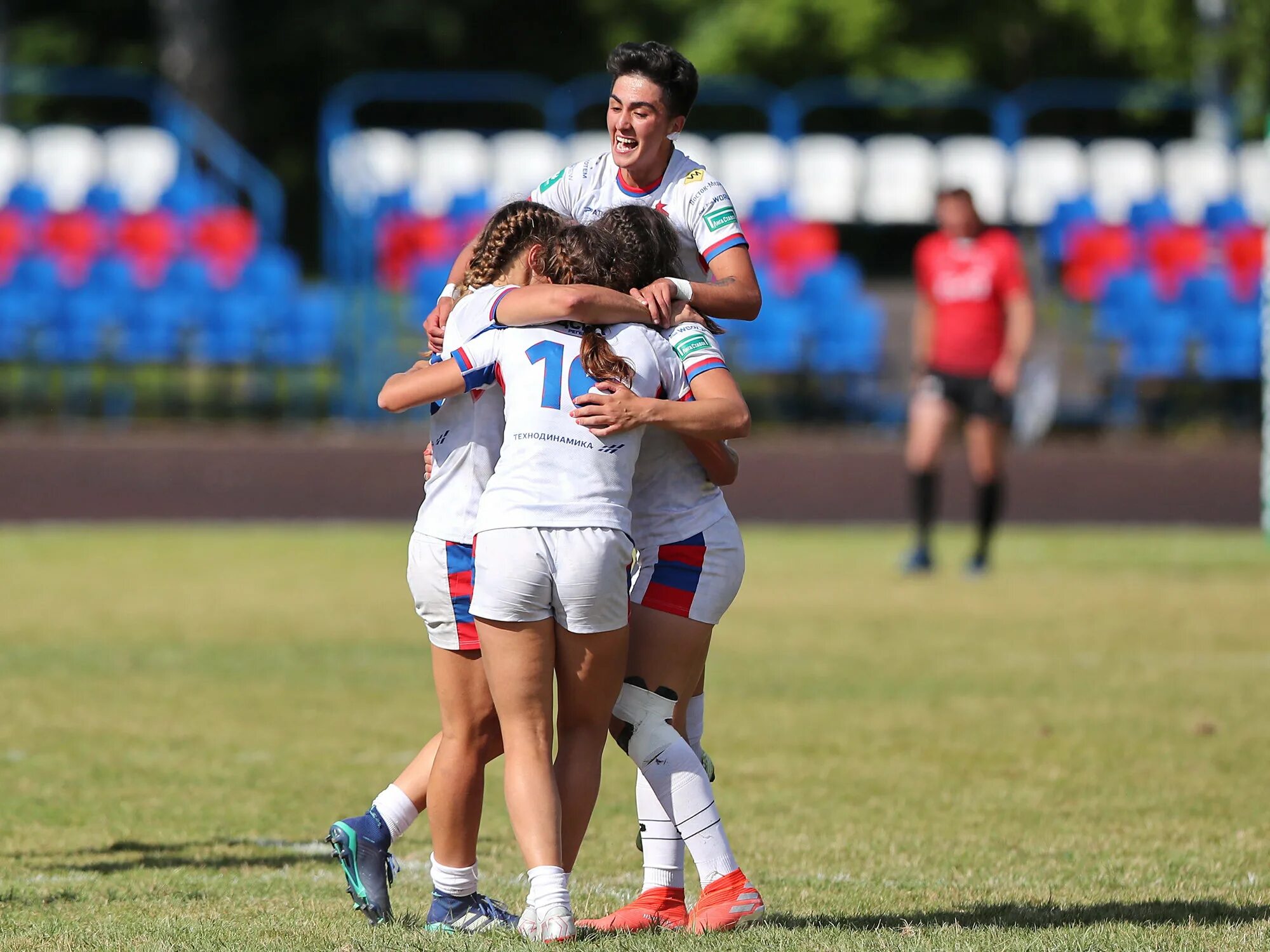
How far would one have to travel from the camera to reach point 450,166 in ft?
63.8

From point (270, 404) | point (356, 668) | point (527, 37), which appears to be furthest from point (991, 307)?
point (527, 37)

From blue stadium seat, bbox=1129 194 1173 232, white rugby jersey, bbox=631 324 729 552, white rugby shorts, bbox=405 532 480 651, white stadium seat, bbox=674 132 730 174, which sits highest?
white stadium seat, bbox=674 132 730 174

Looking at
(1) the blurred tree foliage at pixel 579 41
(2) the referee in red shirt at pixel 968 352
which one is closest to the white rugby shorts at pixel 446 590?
(2) the referee in red shirt at pixel 968 352

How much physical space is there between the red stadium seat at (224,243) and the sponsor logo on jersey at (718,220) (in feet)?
42.8

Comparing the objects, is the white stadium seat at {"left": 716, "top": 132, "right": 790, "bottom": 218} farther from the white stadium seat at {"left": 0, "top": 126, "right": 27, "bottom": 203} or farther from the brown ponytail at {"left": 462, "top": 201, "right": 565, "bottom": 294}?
the brown ponytail at {"left": 462, "top": 201, "right": 565, "bottom": 294}

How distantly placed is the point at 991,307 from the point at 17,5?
24040 millimetres

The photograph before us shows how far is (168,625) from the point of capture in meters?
9.80

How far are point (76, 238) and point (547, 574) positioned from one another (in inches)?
591

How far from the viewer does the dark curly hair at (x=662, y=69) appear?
4.49 metres

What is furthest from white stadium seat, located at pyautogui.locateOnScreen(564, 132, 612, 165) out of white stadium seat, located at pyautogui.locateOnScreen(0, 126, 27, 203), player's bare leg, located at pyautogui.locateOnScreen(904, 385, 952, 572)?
player's bare leg, located at pyautogui.locateOnScreen(904, 385, 952, 572)

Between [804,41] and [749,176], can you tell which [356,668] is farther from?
[804,41]

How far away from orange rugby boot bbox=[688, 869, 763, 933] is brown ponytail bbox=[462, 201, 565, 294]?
1.44 meters

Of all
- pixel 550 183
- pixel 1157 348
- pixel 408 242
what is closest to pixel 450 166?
pixel 408 242

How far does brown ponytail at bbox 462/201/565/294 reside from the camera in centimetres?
413
